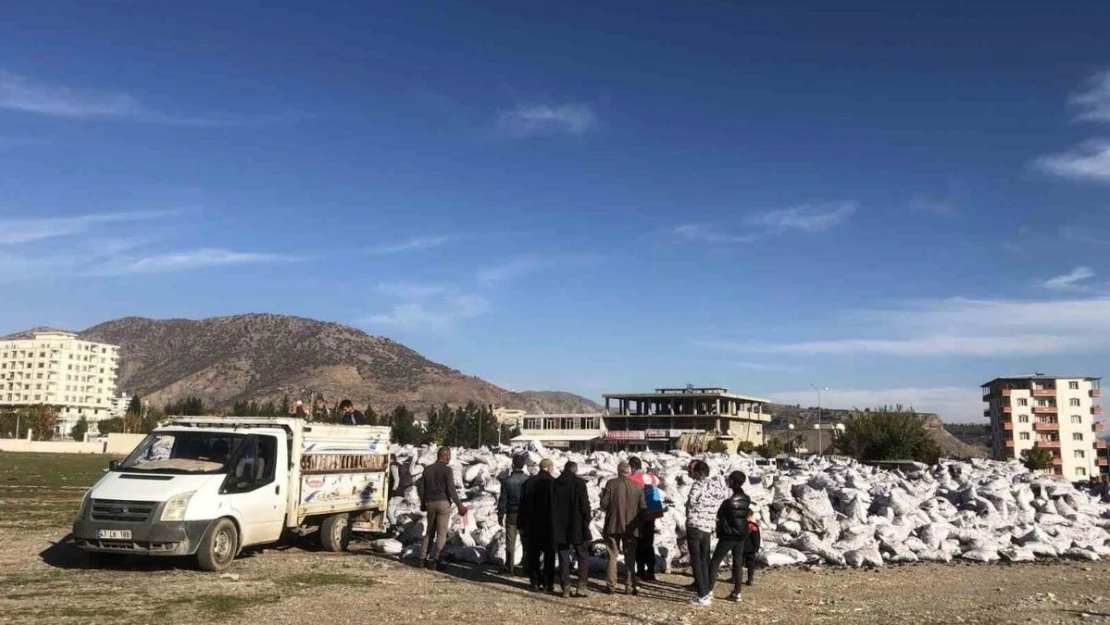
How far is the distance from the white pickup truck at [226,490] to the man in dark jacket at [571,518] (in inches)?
161

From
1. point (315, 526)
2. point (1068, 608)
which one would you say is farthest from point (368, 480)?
point (1068, 608)

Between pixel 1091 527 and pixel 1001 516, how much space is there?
1.57m

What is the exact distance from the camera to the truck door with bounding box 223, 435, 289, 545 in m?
10.9

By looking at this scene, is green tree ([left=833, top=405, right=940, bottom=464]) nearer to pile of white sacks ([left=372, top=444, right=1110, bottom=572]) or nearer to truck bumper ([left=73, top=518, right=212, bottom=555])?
pile of white sacks ([left=372, top=444, right=1110, bottom=572])

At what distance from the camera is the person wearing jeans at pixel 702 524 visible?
387 inches

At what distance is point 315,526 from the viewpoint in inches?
522

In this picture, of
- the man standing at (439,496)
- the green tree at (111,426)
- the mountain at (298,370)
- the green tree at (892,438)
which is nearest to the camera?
the man standing at (439,496)

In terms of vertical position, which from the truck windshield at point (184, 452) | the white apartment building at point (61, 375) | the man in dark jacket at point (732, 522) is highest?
the white apartment building at point (61, 375)

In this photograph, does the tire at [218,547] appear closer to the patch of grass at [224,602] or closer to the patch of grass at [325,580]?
the patch of grass at [325,580]

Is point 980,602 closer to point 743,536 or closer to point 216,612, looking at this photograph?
point 743,536

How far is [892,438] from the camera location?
43656mm

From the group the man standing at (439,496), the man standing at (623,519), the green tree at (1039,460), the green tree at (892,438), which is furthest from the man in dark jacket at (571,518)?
the green tree at (1039,460)

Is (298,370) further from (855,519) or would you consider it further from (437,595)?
(437,595)

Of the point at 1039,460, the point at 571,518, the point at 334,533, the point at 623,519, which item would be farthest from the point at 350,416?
the point at 1039,460
